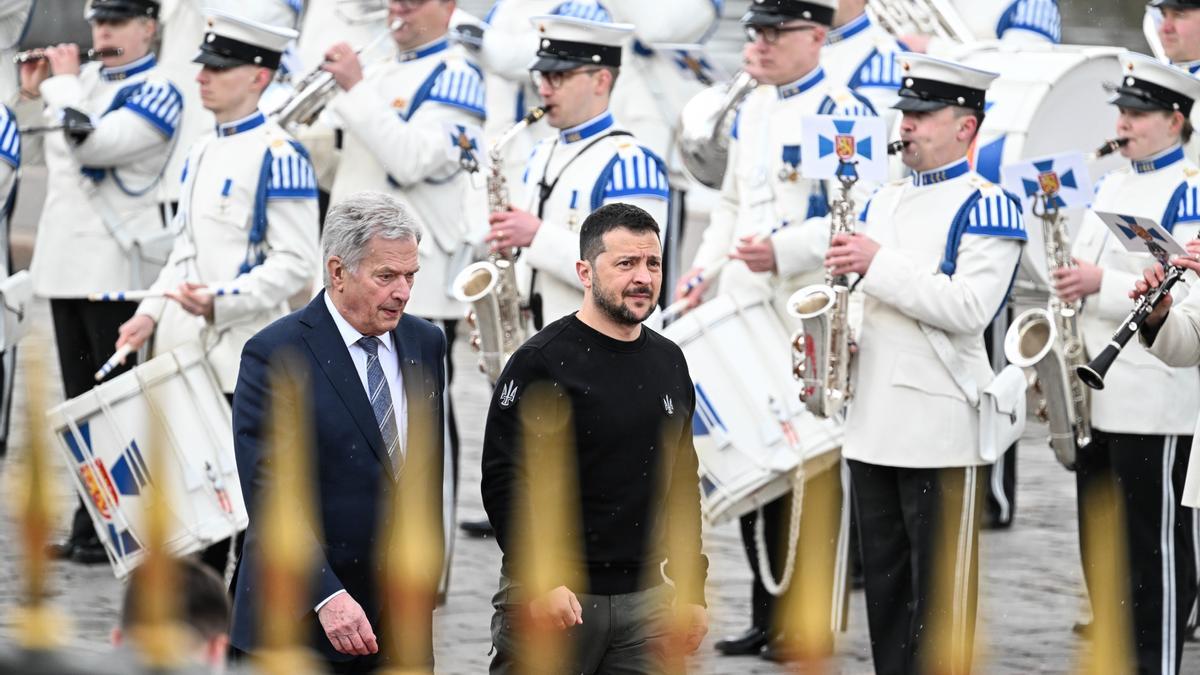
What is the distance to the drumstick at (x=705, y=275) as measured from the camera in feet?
24.1

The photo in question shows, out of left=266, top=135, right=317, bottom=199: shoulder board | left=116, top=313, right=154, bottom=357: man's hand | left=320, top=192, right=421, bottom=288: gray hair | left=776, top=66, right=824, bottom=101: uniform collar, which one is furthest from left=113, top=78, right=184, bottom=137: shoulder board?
left=320, top=192, right=421, bottom=288: gray hair

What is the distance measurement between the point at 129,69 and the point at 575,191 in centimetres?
242

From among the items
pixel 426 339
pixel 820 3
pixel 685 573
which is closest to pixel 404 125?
pixel 820 3

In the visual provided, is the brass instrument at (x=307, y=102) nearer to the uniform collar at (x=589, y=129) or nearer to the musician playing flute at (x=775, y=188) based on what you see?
the uniform collar at (x=589, y=129)

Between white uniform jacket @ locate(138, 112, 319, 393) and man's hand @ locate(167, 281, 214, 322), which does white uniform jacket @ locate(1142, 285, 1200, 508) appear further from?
man's hand @ locate(167, 281, 214, 322)

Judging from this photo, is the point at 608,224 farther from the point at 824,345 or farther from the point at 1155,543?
the point at 1155,543

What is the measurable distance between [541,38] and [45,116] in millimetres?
2371

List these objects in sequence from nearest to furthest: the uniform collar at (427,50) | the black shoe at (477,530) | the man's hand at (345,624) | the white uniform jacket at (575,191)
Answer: the man's hand at (345,624) < the white uniform jacket at (575,191) < the uniform collar at (427,50) < the black shoe at (477,530)

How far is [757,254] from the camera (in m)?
7.22

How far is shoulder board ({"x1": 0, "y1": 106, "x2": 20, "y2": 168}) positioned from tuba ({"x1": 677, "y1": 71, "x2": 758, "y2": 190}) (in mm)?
2534

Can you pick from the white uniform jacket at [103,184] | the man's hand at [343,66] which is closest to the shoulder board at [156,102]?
the white uniform jacket at [103,184]

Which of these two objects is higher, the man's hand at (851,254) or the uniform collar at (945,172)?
the uniform collar at (945,172)

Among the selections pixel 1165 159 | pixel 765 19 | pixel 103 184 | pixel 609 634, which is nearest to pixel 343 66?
pixel 103 184

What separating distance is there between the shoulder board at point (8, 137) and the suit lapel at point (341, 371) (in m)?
3.52
